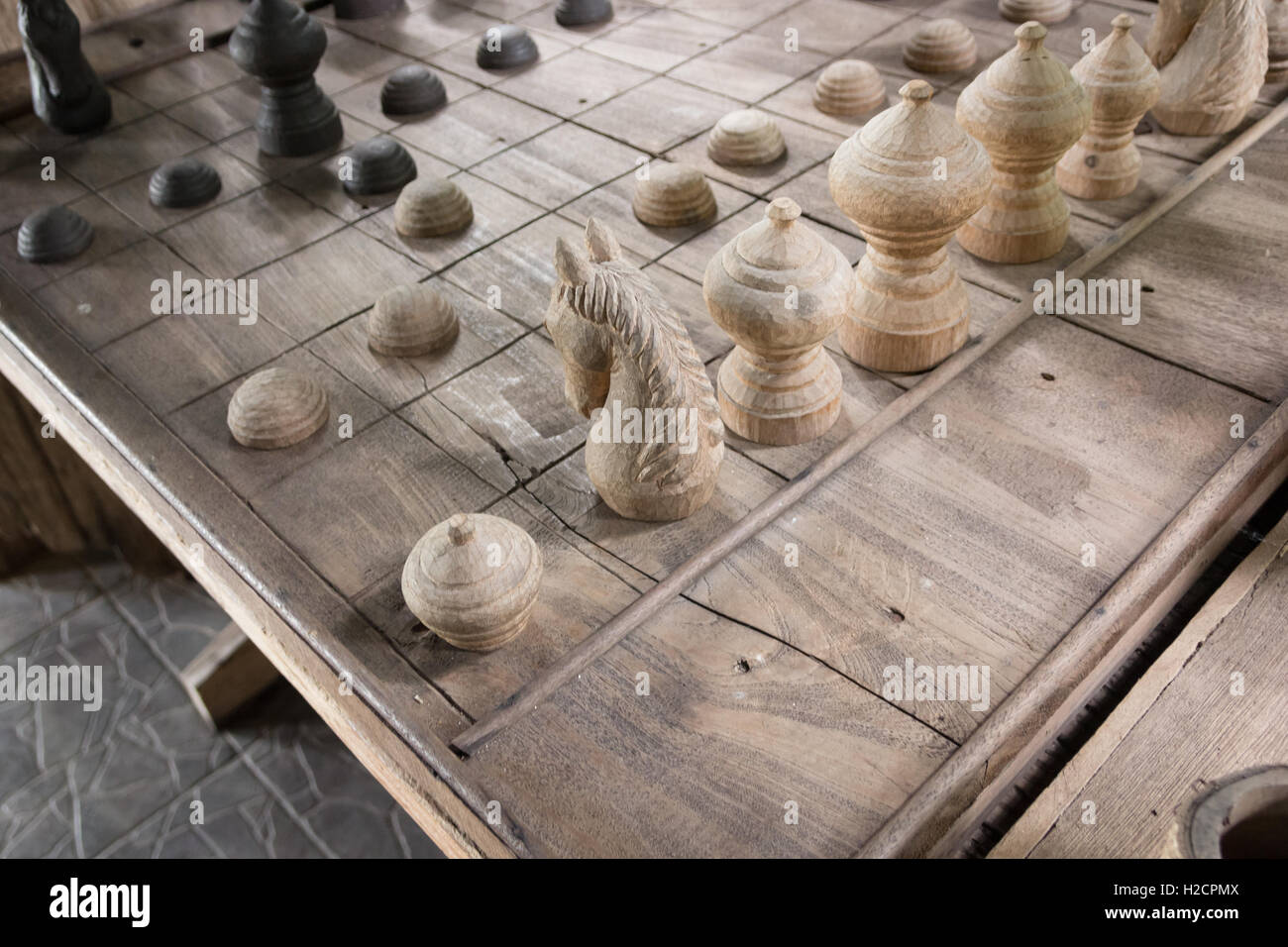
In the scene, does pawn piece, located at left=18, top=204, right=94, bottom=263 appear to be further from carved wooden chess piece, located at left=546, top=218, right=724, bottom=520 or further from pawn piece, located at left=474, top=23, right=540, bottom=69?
carved wooden chess piece, located at left=546, top=218, right=724, bottom=520

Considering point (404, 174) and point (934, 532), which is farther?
point (404, 174)

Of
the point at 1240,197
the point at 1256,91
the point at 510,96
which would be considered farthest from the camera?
the point at 510,96

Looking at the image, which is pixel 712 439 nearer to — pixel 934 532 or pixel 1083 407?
pixel 934 532

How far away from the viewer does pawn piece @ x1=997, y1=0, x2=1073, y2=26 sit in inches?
134

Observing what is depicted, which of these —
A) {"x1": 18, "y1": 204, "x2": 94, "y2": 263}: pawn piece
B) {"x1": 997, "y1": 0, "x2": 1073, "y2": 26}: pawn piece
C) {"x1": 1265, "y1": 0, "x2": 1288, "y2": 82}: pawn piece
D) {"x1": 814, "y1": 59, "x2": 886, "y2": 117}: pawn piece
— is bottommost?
{"x1": 18, "y1": 204, "x2": 94, "y2": 263}: pawn piece

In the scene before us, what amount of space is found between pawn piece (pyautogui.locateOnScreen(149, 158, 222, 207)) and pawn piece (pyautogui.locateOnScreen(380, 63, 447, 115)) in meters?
0.59

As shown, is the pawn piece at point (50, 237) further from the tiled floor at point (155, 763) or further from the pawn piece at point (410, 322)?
the tiled floor at point (155, 763)

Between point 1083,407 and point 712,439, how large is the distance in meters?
0.75

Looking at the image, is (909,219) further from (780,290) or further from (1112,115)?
(1112,115)

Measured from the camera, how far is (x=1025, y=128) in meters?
2.19

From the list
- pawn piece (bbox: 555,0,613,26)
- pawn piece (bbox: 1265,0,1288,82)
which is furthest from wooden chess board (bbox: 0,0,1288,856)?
pawn piece (bbox: 555,0,613,26)

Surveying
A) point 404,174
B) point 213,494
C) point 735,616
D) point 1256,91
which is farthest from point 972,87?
point 213,494

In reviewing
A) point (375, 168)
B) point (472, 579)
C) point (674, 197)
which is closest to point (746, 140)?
point (674, 197)

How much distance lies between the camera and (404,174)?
9.55 ft
